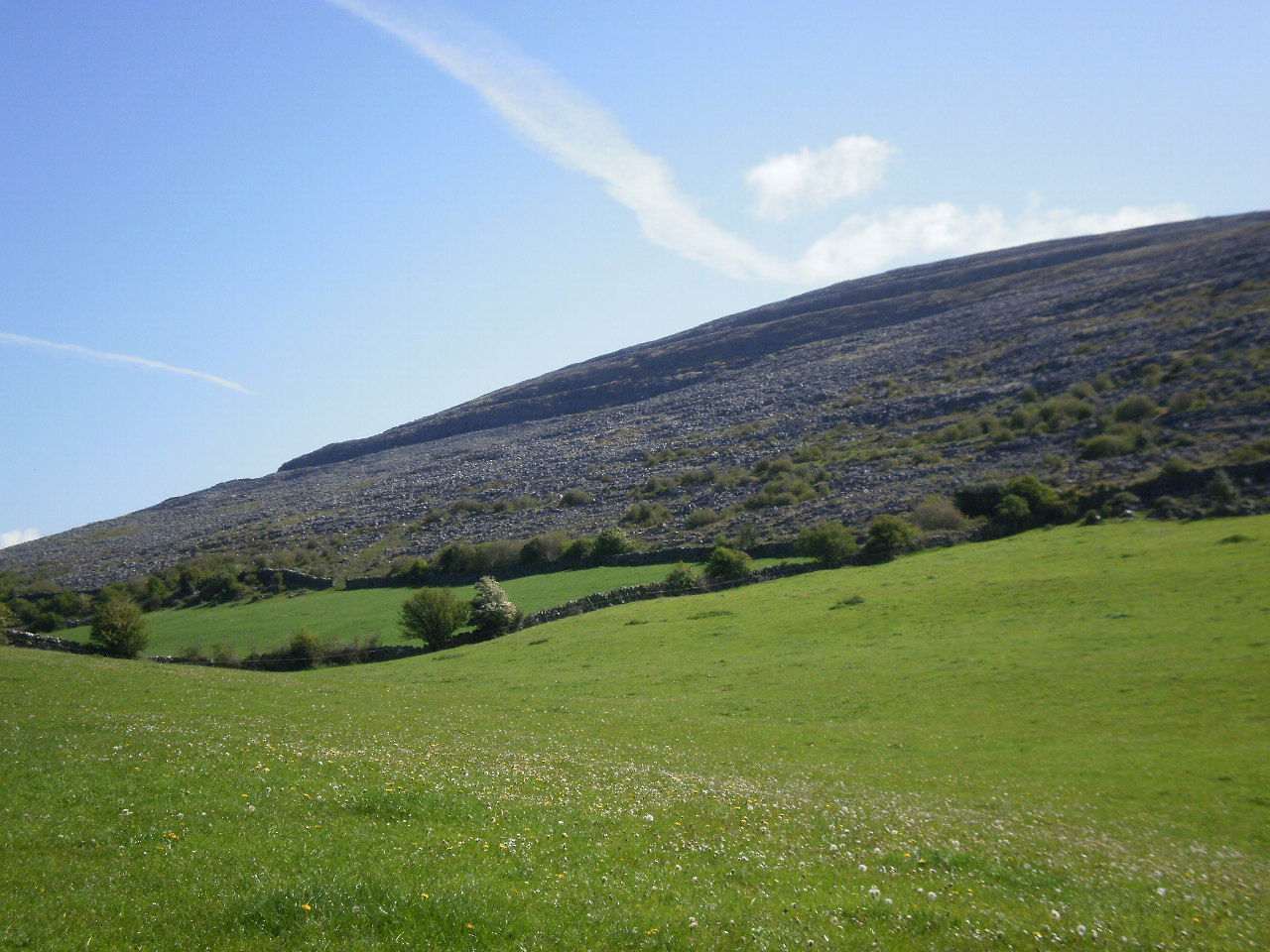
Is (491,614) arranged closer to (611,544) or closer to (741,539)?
(611,544)

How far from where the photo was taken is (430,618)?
187 ft

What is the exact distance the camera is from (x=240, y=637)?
62.0m

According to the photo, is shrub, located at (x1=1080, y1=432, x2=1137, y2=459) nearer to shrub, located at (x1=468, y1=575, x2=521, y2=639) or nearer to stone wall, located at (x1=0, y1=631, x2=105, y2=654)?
shrub, located at (x1=468, y1=575, x2=521, y2=639)

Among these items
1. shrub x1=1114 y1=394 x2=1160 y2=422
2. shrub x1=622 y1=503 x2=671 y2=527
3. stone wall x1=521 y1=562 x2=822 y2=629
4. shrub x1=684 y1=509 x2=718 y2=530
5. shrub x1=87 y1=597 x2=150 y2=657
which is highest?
shrub x1=87 y1=597 x2=150 y2=657

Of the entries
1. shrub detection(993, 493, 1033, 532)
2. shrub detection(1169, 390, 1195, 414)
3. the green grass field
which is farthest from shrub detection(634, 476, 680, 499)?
the green grass field

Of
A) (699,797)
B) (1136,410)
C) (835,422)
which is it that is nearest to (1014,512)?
(1136,410)

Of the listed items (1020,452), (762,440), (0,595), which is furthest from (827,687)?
(0,595)

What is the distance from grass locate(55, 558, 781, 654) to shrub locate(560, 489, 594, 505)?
21.3 m

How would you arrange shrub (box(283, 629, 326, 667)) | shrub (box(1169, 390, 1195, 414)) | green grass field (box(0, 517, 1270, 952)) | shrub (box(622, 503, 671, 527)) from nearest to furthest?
green grass field (box(0, 517, 1270, 952)) < shrub (box(283, 629, 326, 667)) < shrub (box(1169, 390, 1195, 414)) < shrub (box(622, 503, 671, 527))

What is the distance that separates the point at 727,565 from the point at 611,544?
16299 mm

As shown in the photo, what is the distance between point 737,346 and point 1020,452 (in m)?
91.2

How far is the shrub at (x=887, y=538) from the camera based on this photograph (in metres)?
56.7

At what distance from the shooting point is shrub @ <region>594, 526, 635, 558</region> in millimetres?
72438

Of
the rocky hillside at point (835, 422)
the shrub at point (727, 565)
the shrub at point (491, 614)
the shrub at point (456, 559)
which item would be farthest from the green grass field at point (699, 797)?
the shrub at point (456, 559)
